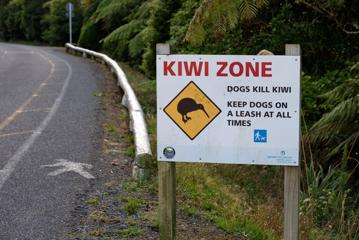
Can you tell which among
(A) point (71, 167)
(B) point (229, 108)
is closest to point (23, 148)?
(A) point (71, 167)

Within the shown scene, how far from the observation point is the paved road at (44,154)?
5457 mm

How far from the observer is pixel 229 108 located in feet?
14.0

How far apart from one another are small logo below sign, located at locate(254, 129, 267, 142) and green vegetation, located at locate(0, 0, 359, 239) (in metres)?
1.32

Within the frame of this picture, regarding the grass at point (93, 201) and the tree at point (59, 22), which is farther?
the tree at point (59, 22)

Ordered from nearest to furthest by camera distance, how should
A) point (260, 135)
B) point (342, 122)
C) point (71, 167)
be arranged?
point (260, 135)
point (71, 167)
point (342, 122)

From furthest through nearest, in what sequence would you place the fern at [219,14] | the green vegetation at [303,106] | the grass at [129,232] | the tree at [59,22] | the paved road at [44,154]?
the tree at [59,22] → the green vegetation at [303,106] → the fern at [219,14] → the paved road at [44,154] → the grass at [129,232]

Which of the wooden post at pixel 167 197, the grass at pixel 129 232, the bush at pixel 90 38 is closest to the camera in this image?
the wooden post at pixel 167 197

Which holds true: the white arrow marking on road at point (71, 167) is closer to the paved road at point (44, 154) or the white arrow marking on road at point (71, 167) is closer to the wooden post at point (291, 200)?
the paved road at point (44, 154)

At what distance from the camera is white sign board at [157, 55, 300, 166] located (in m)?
4.18

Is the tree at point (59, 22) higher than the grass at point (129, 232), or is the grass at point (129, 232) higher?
the tree at point (59, 22)

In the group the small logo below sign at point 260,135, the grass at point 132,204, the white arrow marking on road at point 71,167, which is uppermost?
the small logo below sign at point 260,135

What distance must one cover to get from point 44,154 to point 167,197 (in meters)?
3.67

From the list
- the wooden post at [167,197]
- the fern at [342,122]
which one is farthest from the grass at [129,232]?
the fern at [342,122]

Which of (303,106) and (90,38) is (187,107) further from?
(90,38)
